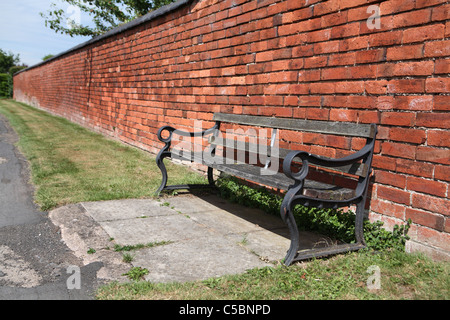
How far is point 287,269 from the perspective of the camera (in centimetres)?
265

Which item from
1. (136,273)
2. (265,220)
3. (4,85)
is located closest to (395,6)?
(265,220)

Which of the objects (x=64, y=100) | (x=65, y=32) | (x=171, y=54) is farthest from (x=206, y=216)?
(x=65, y=32)

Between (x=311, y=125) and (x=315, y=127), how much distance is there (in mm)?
63

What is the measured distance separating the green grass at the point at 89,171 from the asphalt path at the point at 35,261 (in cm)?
31

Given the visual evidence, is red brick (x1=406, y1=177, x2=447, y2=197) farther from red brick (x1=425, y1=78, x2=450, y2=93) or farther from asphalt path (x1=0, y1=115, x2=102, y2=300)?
asphalt path (x1=0, y1=115, x2=102, y2=300)

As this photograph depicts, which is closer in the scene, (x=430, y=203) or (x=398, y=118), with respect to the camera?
(x=430, y=203)

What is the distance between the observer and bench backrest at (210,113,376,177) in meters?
2.99

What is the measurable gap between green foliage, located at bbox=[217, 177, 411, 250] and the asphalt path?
Answer: 1.89m

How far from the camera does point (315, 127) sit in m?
3.38

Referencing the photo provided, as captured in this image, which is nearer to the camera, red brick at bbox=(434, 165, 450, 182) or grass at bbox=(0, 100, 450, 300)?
grass at bbox=(0, 100, 450, 300)

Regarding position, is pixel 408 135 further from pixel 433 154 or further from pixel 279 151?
pixel 279 151

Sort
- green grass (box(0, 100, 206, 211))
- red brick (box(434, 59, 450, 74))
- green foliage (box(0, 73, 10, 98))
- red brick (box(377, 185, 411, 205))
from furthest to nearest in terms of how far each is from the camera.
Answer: green foliage (box(0, 73, 10, 98)) → green grass (box(0, 100, 206, 211)) → red brick (box(377, 185, 411, 205)) → red brick (box(434, 59, 450, 74))

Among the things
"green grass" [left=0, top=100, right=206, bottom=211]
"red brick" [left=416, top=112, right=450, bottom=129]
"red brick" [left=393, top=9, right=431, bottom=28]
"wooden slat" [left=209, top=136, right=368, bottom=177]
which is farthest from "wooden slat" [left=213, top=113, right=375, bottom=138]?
"green grass" [left=0, top=100, right=206, bottom=211]

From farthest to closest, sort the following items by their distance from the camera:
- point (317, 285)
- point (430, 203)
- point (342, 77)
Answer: point (342, 77)
point (430, 203)
point (317, 285)
